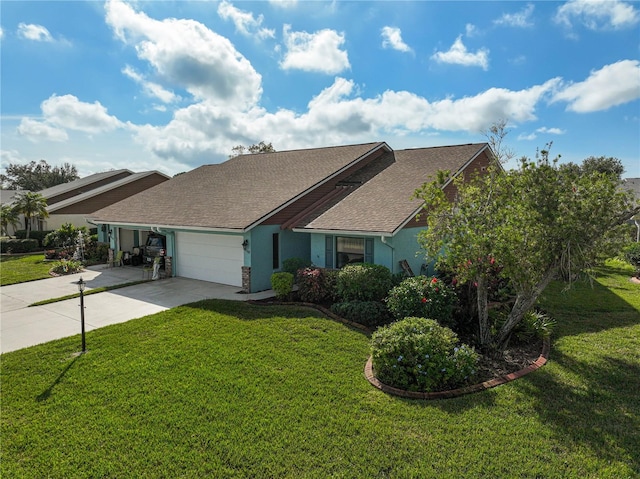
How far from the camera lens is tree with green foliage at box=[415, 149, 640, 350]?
264 inches

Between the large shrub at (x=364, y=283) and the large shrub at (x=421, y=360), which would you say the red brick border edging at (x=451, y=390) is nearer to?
the large shrub at (x=421, y=360)

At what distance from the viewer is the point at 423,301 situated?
9297mm

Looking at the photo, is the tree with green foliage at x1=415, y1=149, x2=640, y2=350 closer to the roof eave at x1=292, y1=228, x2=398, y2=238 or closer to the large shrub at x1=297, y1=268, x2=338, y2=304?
the roof eave at x1=292, y1=228, x2=398, y2=238

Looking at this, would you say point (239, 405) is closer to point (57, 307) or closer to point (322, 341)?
point (322, 341)

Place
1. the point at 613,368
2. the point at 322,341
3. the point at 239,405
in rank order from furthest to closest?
the point at 322,341 → the point at 613,368 → the point at 239,405

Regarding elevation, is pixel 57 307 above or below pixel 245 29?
below

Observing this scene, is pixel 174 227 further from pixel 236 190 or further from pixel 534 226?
pixel 534 226

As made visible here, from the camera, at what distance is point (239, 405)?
595cm

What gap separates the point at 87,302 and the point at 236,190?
8.17 meters

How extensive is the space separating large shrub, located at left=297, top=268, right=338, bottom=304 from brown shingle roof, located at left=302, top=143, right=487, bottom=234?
69.6 inches

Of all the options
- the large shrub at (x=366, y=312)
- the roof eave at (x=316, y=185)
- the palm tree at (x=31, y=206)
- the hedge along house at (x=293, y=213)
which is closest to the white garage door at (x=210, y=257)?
the hedge along house at (x=293, y=213)

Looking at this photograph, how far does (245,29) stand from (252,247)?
27.6 ft

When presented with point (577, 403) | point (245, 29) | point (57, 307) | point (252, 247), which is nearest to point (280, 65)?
point (245, 29)

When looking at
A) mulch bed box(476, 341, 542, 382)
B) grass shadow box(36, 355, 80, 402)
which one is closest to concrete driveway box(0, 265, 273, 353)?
grass shadow box(36, 355, 80, 402)
